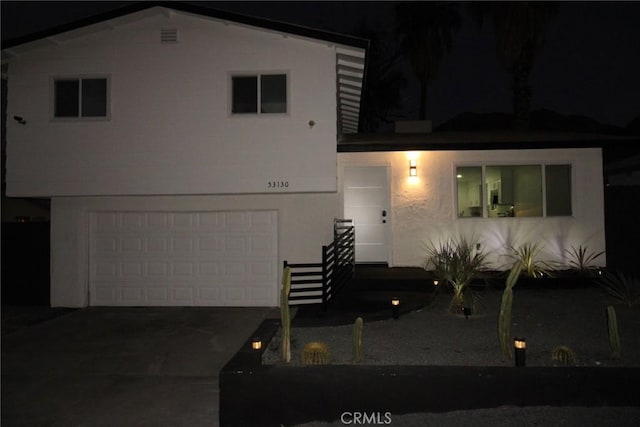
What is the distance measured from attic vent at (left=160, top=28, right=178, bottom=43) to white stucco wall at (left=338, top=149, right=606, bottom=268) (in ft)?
14.6

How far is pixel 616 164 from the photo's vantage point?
1697 centimetres

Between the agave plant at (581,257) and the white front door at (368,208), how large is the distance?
4.13m

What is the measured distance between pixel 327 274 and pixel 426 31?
64.8 ft

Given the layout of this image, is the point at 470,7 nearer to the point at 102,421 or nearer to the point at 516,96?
the point at 516,96

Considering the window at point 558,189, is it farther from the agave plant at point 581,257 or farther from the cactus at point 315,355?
the cactus at point 315,355

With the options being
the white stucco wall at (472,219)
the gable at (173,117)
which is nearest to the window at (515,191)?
the white stucco wall at (472,219)

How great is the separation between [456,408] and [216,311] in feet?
20.9

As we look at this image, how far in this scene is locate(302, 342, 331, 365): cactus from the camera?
517 centimetres

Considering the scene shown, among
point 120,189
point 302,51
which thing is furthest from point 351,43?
point 120,189

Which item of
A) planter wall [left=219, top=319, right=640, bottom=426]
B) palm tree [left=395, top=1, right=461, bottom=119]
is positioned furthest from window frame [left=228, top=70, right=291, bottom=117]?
palm tree [left=395, top=1, right=461, bottom=119]

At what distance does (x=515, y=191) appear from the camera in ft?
37.1

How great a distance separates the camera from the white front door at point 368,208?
11656 millimetres

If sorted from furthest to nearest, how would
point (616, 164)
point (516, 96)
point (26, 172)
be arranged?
point (516, 96) → point (616, 164) → point (26, 172)

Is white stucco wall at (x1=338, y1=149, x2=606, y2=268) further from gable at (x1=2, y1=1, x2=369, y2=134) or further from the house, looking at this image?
gable at (x1=2, y1=1, x2=369, y2=134)
